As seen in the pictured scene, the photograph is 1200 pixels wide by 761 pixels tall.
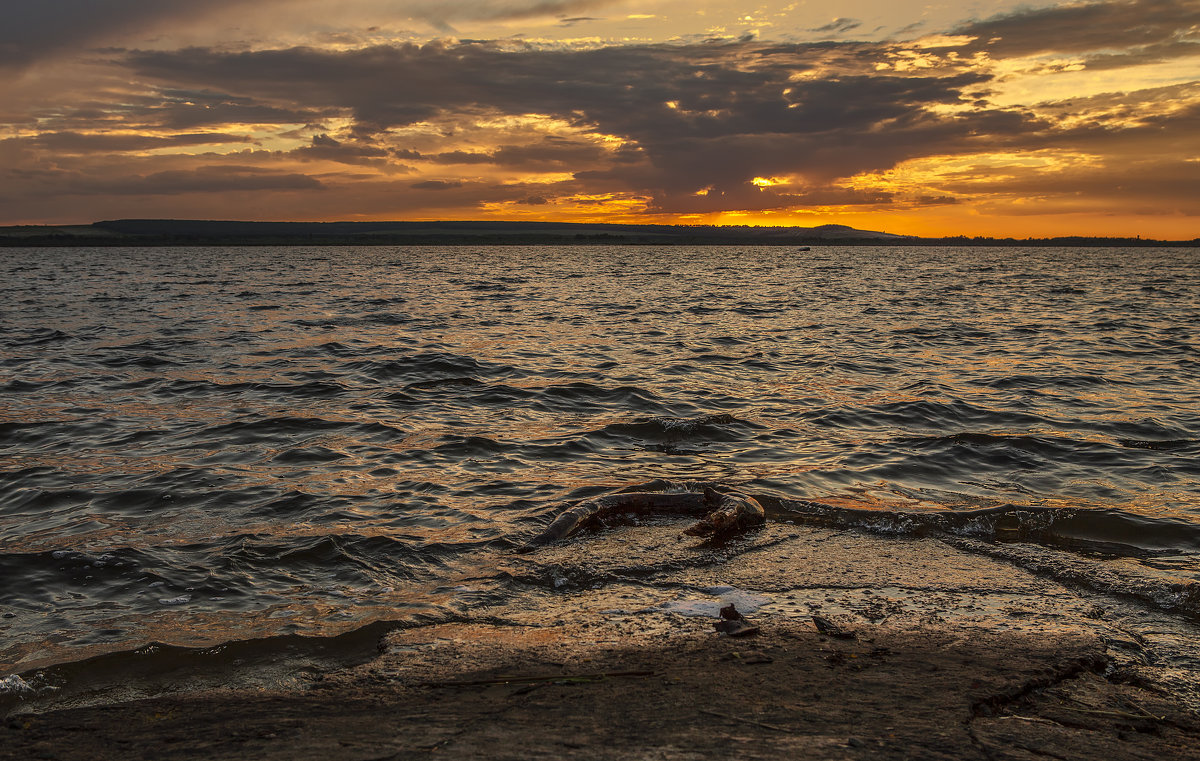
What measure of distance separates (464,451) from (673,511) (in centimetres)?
380

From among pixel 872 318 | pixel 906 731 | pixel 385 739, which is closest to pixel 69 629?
pixel 385 739

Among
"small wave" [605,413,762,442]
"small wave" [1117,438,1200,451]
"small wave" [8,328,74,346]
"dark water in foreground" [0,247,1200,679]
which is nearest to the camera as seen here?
"dark water in foreground" [0,247,1200,679]

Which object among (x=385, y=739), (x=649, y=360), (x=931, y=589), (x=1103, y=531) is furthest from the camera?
(x=649, y=360)

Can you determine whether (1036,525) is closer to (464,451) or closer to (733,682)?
(733,682)

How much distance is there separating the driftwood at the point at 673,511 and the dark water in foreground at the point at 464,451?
1.35 ft

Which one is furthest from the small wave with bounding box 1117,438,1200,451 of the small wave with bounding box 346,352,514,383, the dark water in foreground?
the small wave with bounding box 346,352,514,383

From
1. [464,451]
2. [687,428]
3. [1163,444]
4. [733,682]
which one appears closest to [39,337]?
[464,451]

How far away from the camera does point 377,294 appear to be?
141 ft

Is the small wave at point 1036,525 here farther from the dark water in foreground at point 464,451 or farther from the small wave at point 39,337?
the small wave at point 39,337

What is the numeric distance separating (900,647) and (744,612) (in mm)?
1194

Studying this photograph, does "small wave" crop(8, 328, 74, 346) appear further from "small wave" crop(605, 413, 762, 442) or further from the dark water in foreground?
"small wave" crop(605, 413, 762, 442)

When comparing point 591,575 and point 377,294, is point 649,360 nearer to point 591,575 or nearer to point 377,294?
point 591,575

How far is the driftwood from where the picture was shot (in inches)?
309

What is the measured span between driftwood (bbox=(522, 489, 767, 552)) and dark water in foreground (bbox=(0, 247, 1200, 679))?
0.41 metres
